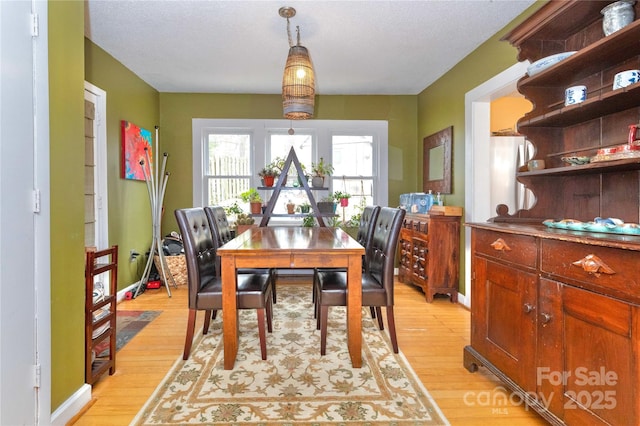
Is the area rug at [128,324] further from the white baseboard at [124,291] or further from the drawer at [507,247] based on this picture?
the drawer at [507,247]

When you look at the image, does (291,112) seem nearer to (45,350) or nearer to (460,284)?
(45,350)

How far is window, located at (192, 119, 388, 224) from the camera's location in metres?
4.98

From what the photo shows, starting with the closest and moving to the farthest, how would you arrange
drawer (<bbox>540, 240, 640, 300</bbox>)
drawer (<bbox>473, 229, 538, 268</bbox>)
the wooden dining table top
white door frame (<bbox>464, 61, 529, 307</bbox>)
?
drawer (<bbox>540, 240, 640, 300</bbox>), drawer (<bbox>473, 229, 538, 268</bbox>), the wooden dining table top, white door frame (<bbox>464, 61, 529, 307</bbox>)

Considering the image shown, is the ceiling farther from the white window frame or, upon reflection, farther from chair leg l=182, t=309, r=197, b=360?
chair leg l=182, t=309, r=197, b=360

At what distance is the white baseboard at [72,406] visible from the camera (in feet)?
5.35

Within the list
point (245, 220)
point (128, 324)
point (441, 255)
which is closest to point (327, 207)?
point (245, 220)

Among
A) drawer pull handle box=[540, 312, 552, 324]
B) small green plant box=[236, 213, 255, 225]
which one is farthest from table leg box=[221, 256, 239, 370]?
small green plant box=[236, 213, 255, 225]

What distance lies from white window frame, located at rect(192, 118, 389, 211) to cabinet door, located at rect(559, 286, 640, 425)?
12.3 ft

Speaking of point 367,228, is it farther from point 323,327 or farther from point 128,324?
point 128,324

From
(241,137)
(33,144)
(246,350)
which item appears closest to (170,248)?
(241,137)

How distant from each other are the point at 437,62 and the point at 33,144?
12.0ft

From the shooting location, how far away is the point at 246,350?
8.23 feet

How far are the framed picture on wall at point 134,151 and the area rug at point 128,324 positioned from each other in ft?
5.05

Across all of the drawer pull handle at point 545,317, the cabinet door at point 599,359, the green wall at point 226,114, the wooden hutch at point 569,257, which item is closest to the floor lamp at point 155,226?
the green wall at point 226,114
